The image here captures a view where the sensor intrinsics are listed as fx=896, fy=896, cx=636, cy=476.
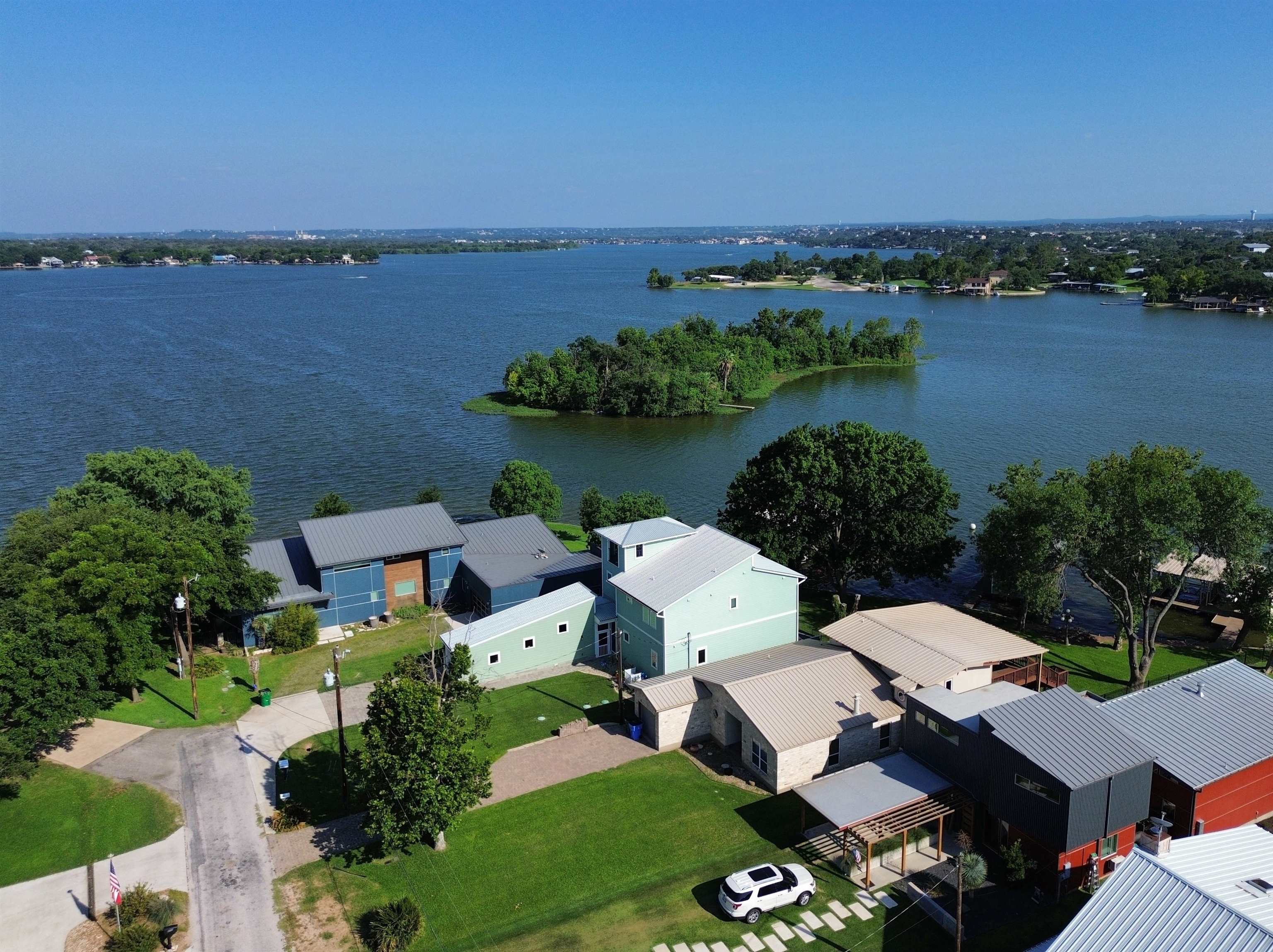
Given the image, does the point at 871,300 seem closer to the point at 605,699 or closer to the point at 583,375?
the point at 583,375

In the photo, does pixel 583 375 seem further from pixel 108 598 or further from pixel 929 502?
pixel 108 598

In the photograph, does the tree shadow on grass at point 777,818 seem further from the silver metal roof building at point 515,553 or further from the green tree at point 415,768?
the silver metal roof building at point 515,553

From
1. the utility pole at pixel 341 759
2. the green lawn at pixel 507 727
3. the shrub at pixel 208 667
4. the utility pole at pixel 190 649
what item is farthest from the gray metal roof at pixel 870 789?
the shrub at pixel 208 667

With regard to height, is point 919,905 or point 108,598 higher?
point 108,598

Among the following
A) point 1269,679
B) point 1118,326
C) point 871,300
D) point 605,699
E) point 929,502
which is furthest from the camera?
point 871,300

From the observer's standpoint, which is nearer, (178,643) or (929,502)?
(178,643)

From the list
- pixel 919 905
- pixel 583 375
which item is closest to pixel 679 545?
pixel 919 905

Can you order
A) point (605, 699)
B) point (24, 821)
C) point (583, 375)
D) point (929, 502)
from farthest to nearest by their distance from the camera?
1. point (583, 375)
2. point (929, 502)
3. point (605, 699)
4. point (24, 821)
